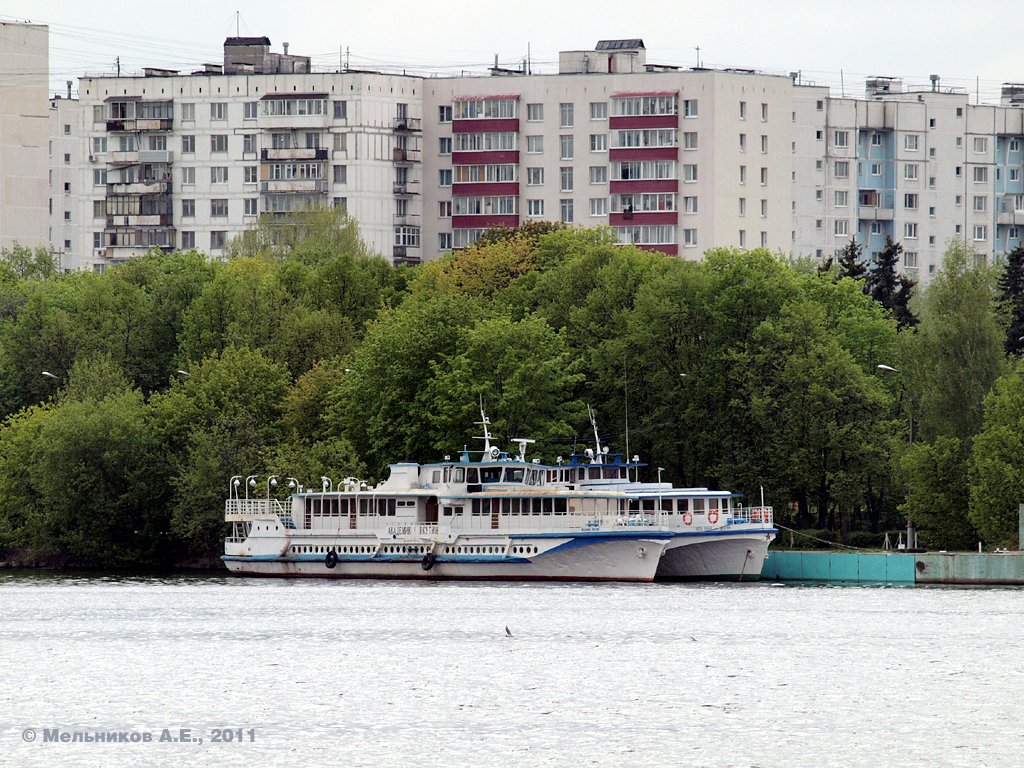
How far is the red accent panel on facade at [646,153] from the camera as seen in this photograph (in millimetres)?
176625

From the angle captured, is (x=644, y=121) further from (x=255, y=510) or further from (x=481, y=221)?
(x=255, y=510)

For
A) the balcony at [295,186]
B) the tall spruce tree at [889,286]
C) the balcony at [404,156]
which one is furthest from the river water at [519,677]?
the balcony at [404,156]

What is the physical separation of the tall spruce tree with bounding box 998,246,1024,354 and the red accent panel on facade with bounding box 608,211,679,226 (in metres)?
33.2

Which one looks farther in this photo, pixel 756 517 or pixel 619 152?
pixel 619 152

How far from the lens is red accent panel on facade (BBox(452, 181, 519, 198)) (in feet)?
600

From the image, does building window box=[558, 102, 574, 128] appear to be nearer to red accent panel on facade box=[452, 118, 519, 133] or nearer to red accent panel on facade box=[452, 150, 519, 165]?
red accent panel on facade box=[452, 118, 519, 133]

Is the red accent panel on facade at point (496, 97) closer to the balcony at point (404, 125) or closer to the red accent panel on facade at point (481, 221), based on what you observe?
the balcony at point (404, 125)

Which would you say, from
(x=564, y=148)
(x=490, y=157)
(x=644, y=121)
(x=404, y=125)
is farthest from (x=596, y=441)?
(x=404, y=125)

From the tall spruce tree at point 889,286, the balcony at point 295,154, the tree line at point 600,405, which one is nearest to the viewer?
the tree line at point 600,405

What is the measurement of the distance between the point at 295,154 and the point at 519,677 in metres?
120

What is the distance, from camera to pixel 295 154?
183000 mm

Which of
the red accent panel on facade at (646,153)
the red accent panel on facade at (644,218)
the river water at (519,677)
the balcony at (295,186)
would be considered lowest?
the river water at (519,677)

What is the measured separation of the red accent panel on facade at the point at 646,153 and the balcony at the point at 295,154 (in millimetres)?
22885

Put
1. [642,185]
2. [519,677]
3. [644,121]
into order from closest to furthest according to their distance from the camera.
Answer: [519,677] < [644,121] < [642,185]
